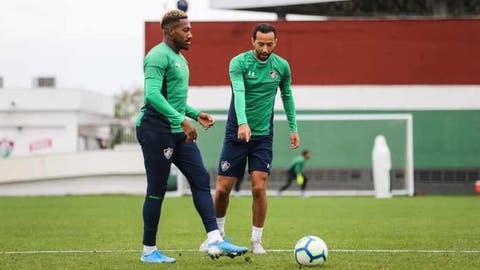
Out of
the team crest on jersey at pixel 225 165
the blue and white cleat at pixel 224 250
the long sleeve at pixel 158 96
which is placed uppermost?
the long sleeve at pixel 158 96

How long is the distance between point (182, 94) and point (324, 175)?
21.8 metres

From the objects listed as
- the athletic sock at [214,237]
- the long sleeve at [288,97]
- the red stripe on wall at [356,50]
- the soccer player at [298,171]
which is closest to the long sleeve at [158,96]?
the athletic sock at [214,237]

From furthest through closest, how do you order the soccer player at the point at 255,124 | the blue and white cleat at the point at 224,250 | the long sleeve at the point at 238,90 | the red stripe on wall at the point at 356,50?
1. the red stripe on wall at the point at 356,50
2. the soccer player at the point at 255,124
3. the long sleeve at the point at 238,90
4. the blue and white cleat at the point at 224,250

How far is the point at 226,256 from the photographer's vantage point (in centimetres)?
889

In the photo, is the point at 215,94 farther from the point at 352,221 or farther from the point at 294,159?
the point at 352,221

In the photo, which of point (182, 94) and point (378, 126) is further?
point (378, 126)

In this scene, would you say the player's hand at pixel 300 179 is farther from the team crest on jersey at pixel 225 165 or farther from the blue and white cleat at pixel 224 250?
the blue and white cleat at pixel 224 250

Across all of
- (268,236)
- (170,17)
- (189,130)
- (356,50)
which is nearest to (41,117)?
(356,50)

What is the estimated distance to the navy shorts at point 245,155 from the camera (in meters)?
9.55

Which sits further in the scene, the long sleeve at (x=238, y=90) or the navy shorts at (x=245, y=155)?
the navy shorts at (x=245, y=155)

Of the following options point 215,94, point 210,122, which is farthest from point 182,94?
point 215,94

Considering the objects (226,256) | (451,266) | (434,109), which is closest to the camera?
(451,266)

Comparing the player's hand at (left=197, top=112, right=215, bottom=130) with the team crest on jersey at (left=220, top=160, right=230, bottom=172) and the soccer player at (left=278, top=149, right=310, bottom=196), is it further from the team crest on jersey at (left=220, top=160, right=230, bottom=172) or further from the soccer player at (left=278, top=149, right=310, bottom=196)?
the soccer player at (left=278, top=149, right=310, bottom=196)

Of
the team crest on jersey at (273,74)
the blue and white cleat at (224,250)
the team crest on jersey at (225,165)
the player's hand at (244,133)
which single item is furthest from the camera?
the team crest on jersey at (225,165)
